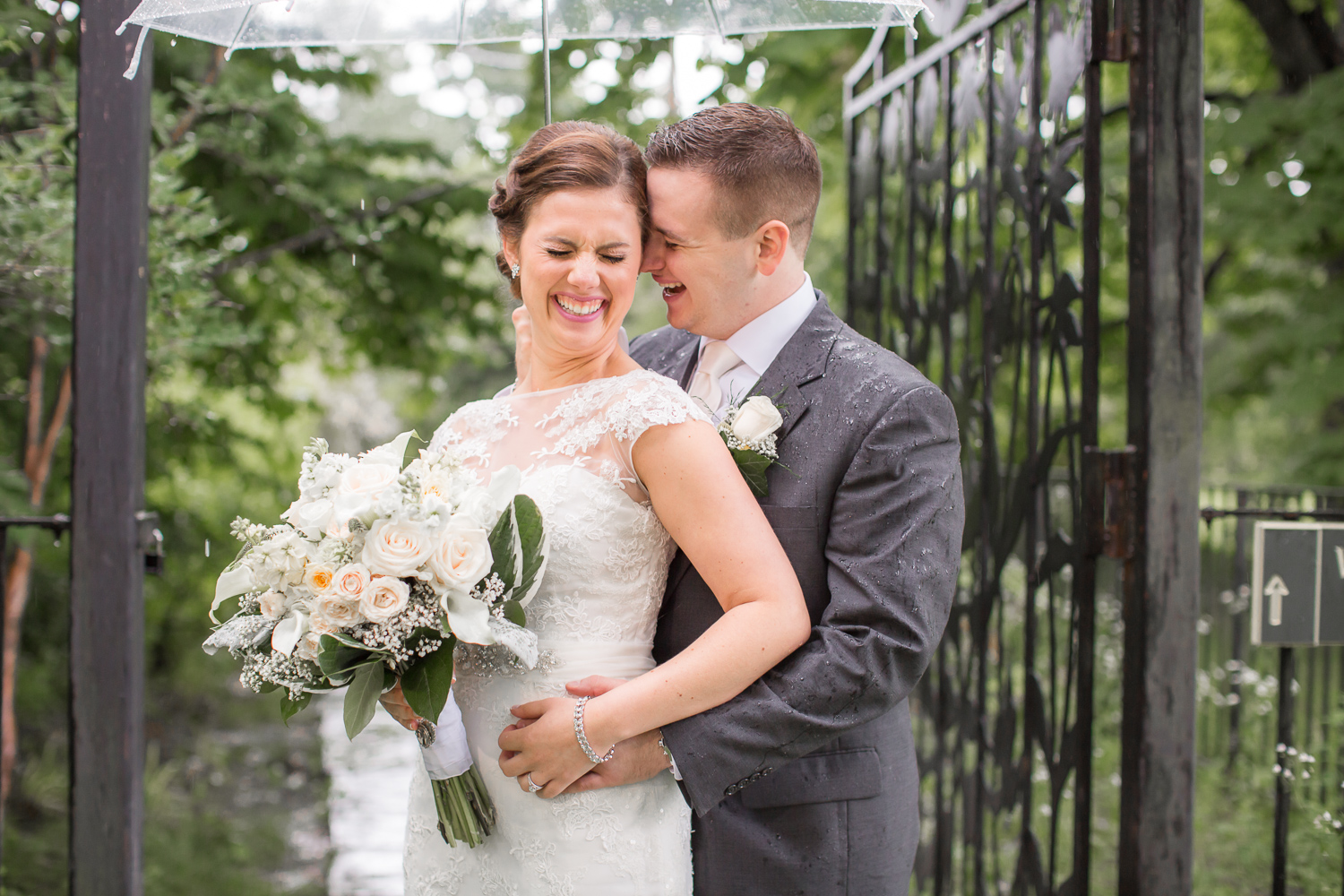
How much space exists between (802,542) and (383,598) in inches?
32.4

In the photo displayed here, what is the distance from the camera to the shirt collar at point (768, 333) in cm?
227

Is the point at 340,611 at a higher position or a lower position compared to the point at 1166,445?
lower

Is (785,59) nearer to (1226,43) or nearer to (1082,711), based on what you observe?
(1082,711)

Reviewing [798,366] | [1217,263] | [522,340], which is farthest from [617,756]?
[1217,263]

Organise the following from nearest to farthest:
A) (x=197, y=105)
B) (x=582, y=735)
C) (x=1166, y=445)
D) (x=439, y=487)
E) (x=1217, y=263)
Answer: (x=439, y=487) → (x=582, y=735) → (x=1166, y=445) → (x=197, y=105) → (x=1217, y=263)

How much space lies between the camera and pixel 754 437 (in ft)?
6.43

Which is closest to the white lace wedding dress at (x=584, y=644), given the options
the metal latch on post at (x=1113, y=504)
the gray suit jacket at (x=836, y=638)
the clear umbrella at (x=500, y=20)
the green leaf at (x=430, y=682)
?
the gray suit jacket at (x=836, y=638)

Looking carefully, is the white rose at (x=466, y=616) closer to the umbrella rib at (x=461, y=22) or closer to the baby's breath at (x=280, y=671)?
the baby's breath at (x=280, y=671)

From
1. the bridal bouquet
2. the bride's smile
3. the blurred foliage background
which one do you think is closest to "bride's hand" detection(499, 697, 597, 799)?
the bridal bouquet

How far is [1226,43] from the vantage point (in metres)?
8.19

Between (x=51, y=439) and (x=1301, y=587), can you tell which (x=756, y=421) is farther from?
(x=51, y=439)

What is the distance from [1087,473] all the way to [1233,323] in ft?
22.1

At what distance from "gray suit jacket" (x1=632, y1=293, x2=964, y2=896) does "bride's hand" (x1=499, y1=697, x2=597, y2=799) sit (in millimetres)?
189

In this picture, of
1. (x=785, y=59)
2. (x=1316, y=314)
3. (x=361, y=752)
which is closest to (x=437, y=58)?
(x=785, y=59)
